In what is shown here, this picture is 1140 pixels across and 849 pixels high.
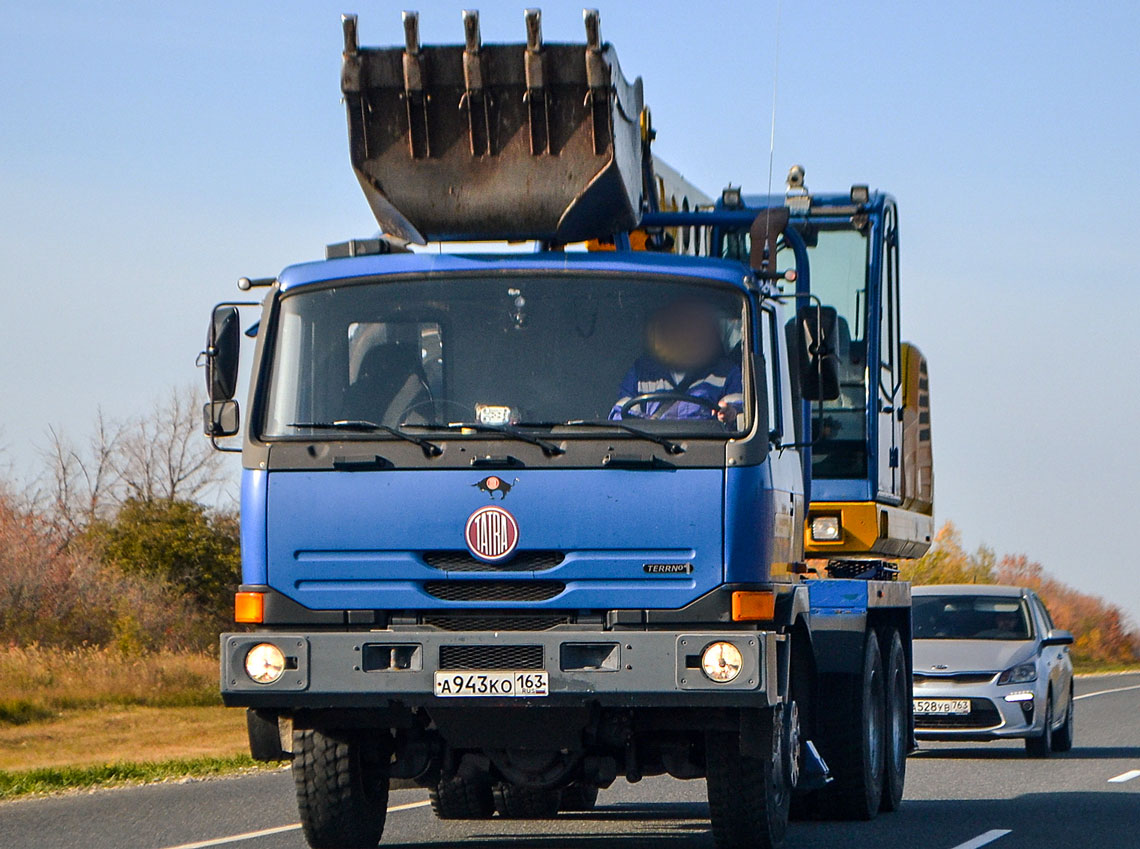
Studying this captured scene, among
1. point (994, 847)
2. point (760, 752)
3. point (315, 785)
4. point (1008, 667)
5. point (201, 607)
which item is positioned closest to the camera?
point (760, 752)

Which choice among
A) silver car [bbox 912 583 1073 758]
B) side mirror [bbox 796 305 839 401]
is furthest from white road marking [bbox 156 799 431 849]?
silver car [bbox 912 583 1073 758]

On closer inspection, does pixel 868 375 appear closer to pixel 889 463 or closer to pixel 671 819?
pixel 889 463

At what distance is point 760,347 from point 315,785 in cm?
296

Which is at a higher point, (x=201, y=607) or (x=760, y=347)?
(x=760, y=347)

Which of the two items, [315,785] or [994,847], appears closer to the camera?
[315,785]

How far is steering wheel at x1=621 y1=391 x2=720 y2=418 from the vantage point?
8594mm

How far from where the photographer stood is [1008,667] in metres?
18.5

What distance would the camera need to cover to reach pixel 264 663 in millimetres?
8438

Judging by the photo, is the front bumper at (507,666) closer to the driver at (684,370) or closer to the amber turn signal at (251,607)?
the amber turn signal at (251,607)

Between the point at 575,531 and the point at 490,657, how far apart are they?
2.16 ft

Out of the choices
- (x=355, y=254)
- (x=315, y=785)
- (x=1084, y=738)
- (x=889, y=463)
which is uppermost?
(x=355, y=254)

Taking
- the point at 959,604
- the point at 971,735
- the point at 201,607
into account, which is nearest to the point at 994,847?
the point at 971,735

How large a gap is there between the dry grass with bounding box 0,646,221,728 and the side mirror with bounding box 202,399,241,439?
17849 millimetres

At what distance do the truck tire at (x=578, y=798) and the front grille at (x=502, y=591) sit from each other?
364 centimetres
